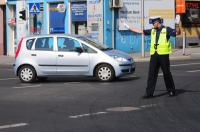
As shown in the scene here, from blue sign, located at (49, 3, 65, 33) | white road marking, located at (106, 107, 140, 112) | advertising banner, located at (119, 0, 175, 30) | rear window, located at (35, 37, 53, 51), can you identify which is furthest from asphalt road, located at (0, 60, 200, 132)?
blue sign, located at (49, 3, 65, 33)

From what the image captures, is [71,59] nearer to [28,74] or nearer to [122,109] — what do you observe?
[28,74]

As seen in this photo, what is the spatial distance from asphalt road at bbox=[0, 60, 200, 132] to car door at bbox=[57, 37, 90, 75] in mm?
401

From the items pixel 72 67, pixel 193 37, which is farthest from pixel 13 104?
pixel 193 37

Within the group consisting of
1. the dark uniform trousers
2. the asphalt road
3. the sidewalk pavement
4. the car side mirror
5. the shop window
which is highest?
the shop window

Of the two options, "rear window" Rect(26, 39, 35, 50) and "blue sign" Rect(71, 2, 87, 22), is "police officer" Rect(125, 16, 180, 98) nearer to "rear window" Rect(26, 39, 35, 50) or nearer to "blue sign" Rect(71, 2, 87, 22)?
"rear window" Rect(26, 39, 35, 50)

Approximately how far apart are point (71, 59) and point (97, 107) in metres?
5.72

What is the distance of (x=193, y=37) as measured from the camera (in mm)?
37125

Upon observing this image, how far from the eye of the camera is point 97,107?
39.3 ft

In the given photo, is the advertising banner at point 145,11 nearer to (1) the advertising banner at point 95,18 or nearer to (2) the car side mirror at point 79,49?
(1) the advertising banner at point 95,18

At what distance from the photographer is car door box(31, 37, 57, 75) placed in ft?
58.2

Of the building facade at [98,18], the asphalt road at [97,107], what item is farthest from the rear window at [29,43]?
the building facade at [98,18]

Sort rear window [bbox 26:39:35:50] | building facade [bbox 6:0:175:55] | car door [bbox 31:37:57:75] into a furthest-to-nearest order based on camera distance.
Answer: building facade [bbox 6:0:175:55], rear window [bbox 26:39:35:50], car door [bbox 31:37:57:75]

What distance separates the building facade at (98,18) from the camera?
33000 millimetres

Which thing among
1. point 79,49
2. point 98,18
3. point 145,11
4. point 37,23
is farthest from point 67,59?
point 37,23
